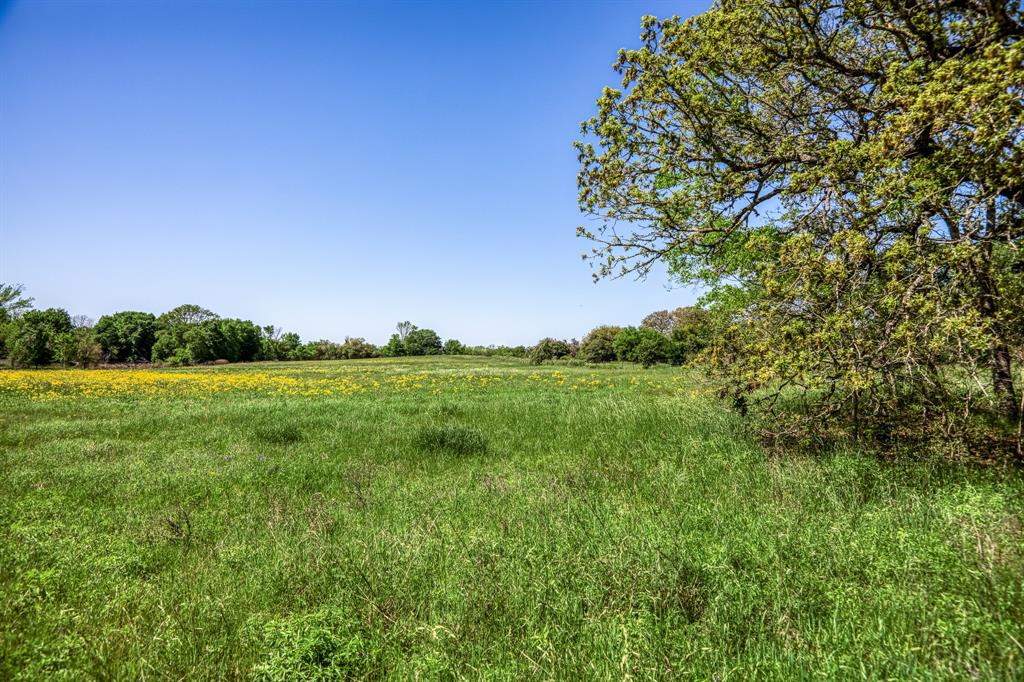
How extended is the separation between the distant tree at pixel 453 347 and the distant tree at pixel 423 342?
1.79m

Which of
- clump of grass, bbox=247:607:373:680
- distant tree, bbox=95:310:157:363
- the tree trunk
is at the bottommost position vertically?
clump of grass, bbox=247:607:373:680

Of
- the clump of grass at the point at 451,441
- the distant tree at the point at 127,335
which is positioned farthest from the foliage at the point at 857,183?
the distant tree at the point at 127,335

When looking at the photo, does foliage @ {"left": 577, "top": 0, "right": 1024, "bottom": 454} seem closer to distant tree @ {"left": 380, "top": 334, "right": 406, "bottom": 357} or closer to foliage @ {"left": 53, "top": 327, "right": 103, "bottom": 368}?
foliage @ {"left": 53, "top": 327, "right": 103, "bottom": 368}

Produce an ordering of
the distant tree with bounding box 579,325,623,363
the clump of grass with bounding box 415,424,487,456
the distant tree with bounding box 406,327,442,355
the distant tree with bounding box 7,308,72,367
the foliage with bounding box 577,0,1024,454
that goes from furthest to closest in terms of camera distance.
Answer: the distant tree with bounding box 406,327,442,355 → the distant tree with bounding box 7,308,72,367 → the distant tree with bounding box 579,325,623,363 → the clump of grass with bounding box 415,424,487,456 → the foliage with bounding box 577,0,1024,454

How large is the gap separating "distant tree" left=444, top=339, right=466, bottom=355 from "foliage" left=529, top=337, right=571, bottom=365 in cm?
4230

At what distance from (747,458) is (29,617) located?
7625 millimetres

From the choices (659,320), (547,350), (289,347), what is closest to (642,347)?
(547,350)

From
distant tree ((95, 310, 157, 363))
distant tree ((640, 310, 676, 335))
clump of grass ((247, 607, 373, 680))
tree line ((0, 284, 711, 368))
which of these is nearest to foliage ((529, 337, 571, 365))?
tree line ((0, 284, 711, 368))

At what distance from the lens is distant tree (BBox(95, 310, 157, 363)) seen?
85.1 metres

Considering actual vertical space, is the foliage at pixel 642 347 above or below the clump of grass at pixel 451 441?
above

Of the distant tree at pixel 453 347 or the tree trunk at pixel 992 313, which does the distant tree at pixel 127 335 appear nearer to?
the distant tree at pixel 453 347

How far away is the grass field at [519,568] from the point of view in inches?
97.3

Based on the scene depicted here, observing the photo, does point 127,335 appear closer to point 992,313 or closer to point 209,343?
point 209,343

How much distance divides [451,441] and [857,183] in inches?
278
